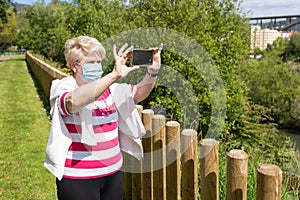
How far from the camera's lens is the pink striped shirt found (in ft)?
6.05

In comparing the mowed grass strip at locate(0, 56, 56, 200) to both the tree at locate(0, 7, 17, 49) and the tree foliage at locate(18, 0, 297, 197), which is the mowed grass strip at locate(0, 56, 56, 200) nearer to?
the tree foliage at locate(18, 0, 297, 197)

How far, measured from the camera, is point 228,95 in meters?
10.3

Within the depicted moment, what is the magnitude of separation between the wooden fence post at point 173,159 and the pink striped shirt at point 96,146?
408 millimetres

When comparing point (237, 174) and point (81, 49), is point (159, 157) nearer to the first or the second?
point (237, 174)

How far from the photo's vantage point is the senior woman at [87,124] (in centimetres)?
178

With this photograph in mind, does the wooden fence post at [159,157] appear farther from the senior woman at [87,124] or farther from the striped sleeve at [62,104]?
the striped sleeve at [62,104]

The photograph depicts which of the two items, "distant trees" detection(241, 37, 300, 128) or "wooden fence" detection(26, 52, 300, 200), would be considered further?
"distant trees" detection(241, 37, 300, 128)

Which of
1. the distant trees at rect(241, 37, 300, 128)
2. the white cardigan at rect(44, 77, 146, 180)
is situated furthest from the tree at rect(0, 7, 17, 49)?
the white cardigan at rect(44, 77, 146, 180)

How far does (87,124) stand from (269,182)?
3.09 ft

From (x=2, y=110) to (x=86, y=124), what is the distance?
6.78 m

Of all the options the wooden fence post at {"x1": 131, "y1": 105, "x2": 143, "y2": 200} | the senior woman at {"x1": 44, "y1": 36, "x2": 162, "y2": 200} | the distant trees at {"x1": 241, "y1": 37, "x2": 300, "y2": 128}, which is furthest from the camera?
the distant trees at {"x1": 241, "y1": 37, "x2": 300, "y2": 128}

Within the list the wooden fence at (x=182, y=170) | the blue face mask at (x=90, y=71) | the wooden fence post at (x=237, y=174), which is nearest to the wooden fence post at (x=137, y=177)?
the wooden fence at (x=182, y=170)

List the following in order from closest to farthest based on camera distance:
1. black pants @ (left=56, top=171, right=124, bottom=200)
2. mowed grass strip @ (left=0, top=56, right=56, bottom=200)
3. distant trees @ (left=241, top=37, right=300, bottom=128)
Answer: black pants @ (left=56, top=171, right=124, bottom=200), mowed grass strip @ (left=0, top=56, right=56, bottom=200), distant trees @ (left=241, top=37, right=300, bottom=128)

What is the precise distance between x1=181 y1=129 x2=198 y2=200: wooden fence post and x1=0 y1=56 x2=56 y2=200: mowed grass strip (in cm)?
197
